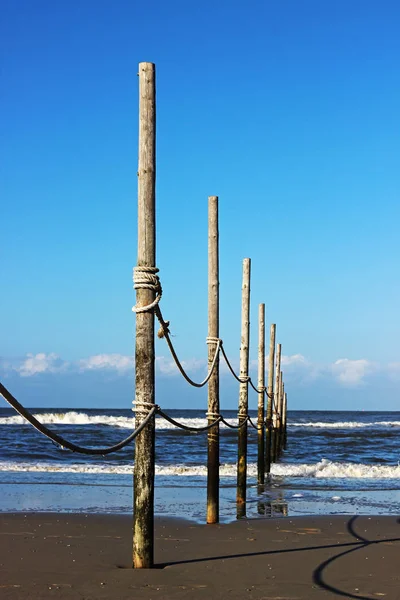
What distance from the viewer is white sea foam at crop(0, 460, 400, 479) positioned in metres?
18.7

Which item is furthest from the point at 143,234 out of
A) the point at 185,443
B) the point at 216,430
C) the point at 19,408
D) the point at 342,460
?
the point at 185,443

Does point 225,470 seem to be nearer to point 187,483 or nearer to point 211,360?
point 187,483

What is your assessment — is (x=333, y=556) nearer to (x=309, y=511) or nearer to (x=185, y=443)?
(x=309, y=511)

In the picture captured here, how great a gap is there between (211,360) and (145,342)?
3.73m

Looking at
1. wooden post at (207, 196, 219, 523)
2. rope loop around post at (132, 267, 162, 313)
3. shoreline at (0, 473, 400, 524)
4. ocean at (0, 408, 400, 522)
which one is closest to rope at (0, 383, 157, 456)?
rope loop around post at (132, 267, 162, 313)

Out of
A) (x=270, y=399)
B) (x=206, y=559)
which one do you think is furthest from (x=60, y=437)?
(x=270, y=399)

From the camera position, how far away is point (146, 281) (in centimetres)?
611

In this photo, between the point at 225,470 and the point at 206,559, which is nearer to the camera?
the point at 206,559

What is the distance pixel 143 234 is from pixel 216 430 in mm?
4416

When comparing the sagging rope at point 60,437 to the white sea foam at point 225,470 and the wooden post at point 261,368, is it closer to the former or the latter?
the wooden post at point 261,368

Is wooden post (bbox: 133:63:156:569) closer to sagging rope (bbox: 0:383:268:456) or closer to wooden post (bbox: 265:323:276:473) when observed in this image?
sagging rope (bbox: 0:383:268:456)

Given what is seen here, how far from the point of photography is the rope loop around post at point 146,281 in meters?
6.11

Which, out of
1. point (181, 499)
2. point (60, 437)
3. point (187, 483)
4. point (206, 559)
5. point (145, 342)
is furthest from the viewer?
point (187, 483)

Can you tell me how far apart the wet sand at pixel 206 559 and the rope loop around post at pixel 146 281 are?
2.12 m
